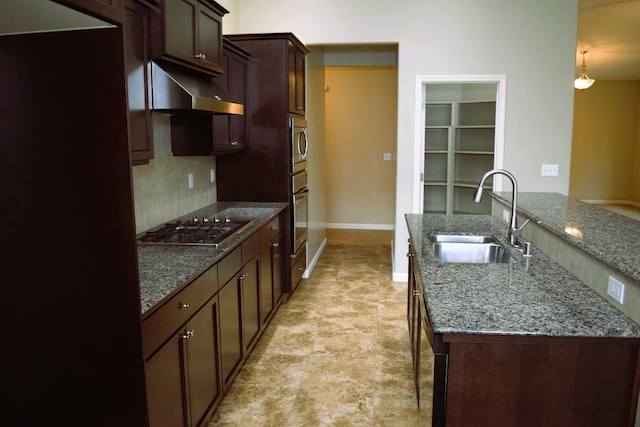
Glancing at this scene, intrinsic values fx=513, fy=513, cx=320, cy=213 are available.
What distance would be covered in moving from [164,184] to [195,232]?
1.71ft

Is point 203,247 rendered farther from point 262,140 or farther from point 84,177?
point 262,140

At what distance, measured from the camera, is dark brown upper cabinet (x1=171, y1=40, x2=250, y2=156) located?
3.34 m

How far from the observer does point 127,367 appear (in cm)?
171

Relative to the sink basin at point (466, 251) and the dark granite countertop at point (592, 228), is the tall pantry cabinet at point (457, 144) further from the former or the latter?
the sink basin at point (466, 251)

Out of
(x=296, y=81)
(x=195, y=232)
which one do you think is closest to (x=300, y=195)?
(x=296, y=81)

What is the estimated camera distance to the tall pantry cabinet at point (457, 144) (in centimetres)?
511

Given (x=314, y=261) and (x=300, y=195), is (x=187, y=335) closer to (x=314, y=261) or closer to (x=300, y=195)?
(x=300, y=195)

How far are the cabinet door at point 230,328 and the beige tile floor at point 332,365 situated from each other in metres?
0.21

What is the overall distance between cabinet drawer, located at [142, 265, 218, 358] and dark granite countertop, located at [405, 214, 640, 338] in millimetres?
975

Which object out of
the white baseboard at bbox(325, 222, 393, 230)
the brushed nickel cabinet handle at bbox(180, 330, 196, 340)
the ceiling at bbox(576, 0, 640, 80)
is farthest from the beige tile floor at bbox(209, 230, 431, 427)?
the ceiling at bbox(576, 0, 640, 80)

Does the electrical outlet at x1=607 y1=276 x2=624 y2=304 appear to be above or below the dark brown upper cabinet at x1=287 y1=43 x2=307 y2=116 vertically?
below

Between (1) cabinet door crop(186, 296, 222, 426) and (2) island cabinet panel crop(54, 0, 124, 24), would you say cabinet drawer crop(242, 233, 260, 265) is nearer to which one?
(1) cabinet door crop(186, 296, 222, 426)

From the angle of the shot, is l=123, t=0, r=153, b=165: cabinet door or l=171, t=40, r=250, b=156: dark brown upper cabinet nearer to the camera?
l=123, t=0, r=153, b=165: cabinet door

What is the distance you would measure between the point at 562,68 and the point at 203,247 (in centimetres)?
376
